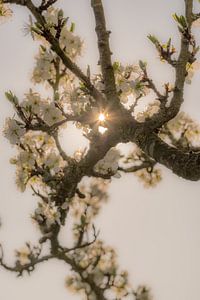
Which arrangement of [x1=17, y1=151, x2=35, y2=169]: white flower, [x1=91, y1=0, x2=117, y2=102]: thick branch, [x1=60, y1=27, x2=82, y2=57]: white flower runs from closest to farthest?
[x1=91, y1=0, x2=117, y2=102]: thick branch < [x1=60, y1=27, x2=82, y2=57]: white flower < [x1=17, y1=151, x2=35, y2=169]: white flower

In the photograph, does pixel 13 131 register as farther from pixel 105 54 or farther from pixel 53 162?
pixel 105 54

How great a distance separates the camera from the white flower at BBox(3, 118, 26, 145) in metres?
5.42

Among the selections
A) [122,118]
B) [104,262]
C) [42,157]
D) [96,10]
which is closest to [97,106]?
[122,118]

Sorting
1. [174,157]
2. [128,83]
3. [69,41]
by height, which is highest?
[69,41]

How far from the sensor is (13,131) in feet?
18.1

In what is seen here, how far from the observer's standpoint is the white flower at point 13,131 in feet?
17.8

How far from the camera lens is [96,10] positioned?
14.9 feet

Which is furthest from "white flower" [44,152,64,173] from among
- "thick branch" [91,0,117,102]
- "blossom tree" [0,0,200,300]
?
"thick branch" [91,0,117,102]

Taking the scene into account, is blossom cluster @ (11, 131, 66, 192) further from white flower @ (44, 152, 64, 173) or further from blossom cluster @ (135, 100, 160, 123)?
blossom cluster @ (135, 100, 160, 123)

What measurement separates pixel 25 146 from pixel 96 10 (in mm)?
2872

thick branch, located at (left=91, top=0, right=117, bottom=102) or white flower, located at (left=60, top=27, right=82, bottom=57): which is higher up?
white flower, located at (left=60, top=27, right=82, bottom=57)

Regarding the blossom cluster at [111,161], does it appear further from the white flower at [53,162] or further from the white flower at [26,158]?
the white flower at [26,158]

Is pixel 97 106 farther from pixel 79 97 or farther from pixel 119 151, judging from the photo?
pixel 119 151

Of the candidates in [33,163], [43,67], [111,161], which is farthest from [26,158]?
[43,67]
